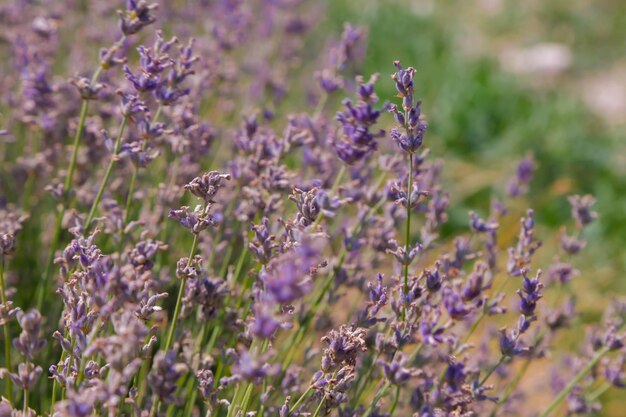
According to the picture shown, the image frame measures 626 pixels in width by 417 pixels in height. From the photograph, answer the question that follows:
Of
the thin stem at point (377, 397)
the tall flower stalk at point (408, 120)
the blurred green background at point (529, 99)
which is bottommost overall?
the thin stem at point (377, 397)

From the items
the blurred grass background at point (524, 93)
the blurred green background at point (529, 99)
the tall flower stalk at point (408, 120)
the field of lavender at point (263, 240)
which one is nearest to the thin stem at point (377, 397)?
the field of lavender at point (263, 240)

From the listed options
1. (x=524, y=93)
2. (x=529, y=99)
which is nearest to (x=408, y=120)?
(x=529, y=99)

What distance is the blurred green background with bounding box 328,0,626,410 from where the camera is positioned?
4160 mm

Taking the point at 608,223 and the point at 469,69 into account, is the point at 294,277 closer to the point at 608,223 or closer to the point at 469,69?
the point at 608,223

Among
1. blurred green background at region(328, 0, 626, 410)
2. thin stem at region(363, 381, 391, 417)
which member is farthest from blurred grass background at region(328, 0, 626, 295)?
thin stem at region(363, 381, 391, 417)

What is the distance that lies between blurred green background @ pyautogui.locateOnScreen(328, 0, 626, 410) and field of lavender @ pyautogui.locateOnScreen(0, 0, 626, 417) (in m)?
0.03

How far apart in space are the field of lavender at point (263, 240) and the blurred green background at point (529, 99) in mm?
29

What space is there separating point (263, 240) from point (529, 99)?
4.43 m

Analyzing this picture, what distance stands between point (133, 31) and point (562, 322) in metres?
1.42

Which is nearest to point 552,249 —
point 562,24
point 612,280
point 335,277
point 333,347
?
point 612,280

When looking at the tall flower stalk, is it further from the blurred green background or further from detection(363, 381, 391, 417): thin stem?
the blurred green background

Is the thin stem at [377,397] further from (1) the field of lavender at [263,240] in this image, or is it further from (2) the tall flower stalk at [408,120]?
(2) the tall flower stalk at [408,120]

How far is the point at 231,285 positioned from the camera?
1829 mm

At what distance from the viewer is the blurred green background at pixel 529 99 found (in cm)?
416
